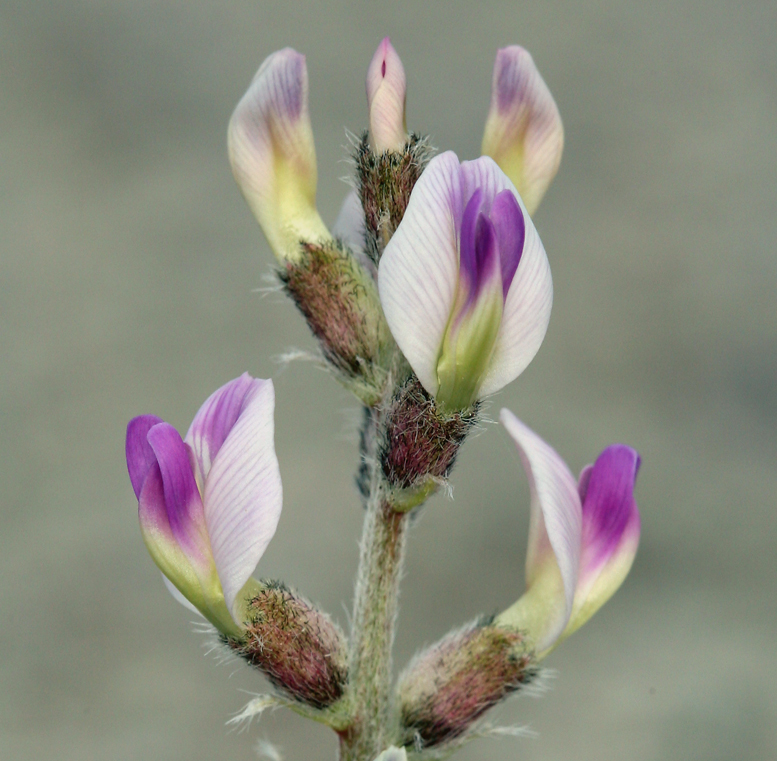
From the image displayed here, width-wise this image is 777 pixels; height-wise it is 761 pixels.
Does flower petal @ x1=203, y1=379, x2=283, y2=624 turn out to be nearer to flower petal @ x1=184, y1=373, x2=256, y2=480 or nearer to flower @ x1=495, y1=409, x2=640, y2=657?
flower petal @ x1=184, y1=373, x2=256, y2=480

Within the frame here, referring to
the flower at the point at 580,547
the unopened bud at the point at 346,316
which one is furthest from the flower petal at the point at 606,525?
the unopened bud at the point at 346,316

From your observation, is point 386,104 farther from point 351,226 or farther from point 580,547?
point 580,547

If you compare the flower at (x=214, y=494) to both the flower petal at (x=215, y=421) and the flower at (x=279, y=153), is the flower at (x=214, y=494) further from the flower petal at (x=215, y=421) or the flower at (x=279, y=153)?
the flower at (x=279, y=153)

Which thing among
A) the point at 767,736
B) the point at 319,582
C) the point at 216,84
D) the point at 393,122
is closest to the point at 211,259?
the point at 216,84

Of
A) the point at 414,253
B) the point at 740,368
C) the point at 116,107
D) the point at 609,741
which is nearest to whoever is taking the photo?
the point at 414,253

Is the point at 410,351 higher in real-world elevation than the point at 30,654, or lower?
lower

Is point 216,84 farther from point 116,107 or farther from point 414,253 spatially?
point 414,253

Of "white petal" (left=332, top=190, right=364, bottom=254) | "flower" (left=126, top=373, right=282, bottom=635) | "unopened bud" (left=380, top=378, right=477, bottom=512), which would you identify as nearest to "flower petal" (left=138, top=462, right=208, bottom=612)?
"flower" (left=126, top=373, right=282, bottom=635)
